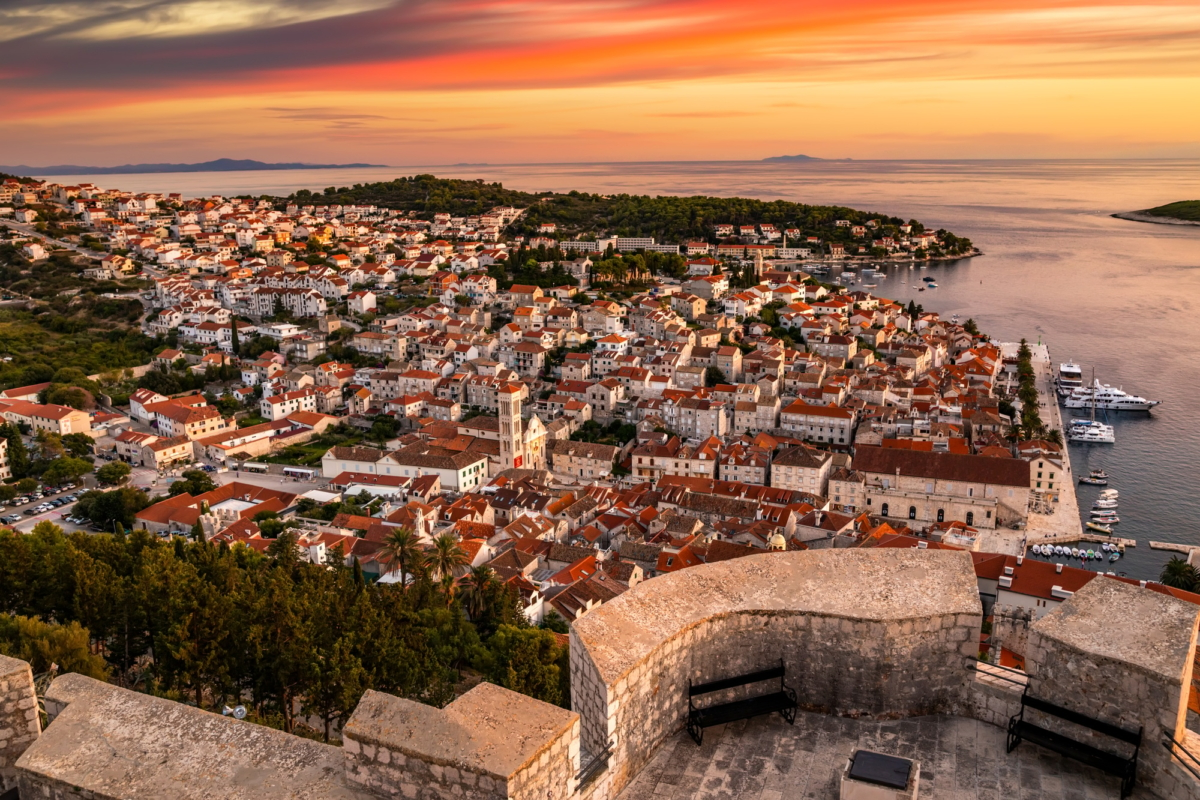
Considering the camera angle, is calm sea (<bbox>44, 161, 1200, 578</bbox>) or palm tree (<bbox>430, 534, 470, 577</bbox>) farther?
calm sea (<bbox>44, 161, 1200, 578</bbox>)

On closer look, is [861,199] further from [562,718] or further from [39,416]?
[562,718]

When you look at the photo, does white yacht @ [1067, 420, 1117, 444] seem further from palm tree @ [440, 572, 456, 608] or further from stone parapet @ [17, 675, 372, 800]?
stone parapet @ [17, 675, 372, 800]

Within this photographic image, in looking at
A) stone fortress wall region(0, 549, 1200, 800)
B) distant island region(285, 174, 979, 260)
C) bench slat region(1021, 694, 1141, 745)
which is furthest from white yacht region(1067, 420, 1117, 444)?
distant island region(285, 174, 979, 260)

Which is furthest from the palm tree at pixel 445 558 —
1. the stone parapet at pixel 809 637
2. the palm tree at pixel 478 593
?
the stone parapet at pixel 809 637

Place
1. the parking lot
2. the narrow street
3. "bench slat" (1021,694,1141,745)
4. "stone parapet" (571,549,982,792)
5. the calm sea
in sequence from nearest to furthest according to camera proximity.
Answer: "bench slat" (1021,694,1141,745), "stone parapet" (571,549,982,792), the parking lot, the narrow street, the calm sea

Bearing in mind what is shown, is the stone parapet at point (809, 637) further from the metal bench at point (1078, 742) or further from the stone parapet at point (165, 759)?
the stone parapet at point (165, 759)

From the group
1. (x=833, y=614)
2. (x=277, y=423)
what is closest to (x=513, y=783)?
(x=833, y=614)

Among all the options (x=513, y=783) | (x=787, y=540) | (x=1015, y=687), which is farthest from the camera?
(x=787, y=540)
